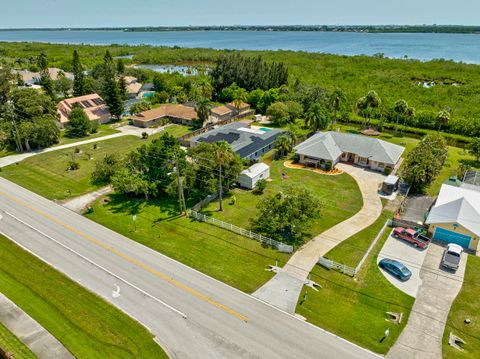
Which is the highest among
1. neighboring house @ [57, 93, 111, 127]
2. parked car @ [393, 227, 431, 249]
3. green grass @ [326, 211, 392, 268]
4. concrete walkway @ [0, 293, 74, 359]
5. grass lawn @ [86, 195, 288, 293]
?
neighboring house @ [57, 93, 111, 127]

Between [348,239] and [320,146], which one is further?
[320,146]

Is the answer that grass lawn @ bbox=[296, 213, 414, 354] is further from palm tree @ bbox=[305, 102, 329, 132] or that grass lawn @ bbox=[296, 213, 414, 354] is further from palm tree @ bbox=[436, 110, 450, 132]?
palm tree @ bbox=[436, 110, 450, 132]

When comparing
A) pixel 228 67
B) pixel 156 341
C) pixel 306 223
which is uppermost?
pixel 228 67

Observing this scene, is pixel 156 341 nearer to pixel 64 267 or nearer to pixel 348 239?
pixel 64 267

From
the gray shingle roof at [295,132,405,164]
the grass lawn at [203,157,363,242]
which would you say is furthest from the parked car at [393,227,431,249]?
the gray shingle roof at [295,132,405,164]

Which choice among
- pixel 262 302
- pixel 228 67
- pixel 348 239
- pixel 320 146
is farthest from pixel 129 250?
pixel 228 67

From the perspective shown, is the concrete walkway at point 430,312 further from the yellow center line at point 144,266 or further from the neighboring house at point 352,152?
the neighboring house at point 352,152

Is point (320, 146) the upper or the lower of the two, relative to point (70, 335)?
upper
